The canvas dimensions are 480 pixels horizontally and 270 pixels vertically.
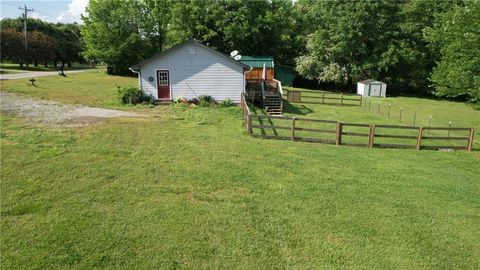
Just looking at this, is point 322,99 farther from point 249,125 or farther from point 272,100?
point 249,125

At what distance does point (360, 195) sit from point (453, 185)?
3035 mm

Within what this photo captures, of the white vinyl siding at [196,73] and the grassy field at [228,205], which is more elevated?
the white vinyl siding at [196,73]

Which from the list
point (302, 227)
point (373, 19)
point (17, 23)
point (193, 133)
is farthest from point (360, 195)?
point (17, 23)

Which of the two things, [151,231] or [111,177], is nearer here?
[151,231]

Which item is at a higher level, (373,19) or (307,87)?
(373,19)

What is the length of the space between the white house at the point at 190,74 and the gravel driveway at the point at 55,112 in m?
3.96

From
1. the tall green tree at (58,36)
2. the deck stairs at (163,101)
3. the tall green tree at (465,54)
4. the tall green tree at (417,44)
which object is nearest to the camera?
the tall green tree at (465,54)

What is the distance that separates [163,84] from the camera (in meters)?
20.6

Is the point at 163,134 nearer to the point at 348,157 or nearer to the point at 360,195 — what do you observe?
the point at 348,157

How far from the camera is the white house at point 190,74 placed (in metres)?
20.1

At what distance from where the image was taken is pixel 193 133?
13102 millimetres

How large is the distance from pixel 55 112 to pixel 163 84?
6443mm

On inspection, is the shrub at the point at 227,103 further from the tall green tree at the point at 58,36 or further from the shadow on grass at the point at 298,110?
the tall green tree at the point at 58,36

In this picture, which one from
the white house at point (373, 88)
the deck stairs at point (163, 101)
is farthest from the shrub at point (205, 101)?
the white house at point (373, 88)
